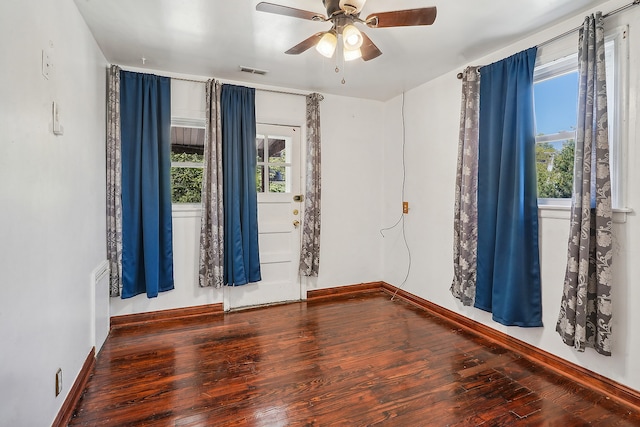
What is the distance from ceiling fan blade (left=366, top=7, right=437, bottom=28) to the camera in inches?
67.5

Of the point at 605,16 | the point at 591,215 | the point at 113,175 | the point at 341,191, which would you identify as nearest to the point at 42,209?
the point at 113,175

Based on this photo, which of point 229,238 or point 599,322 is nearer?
point 599,322

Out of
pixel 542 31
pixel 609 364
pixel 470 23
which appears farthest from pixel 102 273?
pixel 542 31

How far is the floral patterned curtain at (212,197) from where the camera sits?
321 centimetres

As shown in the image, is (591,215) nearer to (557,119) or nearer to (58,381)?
(557,119)

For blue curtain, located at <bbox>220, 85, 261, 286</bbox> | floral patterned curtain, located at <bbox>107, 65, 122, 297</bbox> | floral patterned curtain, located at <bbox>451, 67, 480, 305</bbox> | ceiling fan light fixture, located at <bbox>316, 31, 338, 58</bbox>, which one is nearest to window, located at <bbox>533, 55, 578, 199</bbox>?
floral patterned curtain, located at <bbox>451, 67, 480, 305</bbox>

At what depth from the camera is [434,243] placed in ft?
11.4

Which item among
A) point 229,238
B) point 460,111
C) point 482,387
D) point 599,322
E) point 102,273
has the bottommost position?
point 482,387

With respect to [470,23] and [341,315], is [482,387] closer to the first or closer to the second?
[341,315]

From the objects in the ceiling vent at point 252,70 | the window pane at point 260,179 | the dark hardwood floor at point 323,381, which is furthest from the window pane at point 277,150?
the dark hardwood floor at point 323,381

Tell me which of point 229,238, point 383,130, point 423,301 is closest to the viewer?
point 229,238

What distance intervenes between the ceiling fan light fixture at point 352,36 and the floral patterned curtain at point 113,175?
7.35 ft

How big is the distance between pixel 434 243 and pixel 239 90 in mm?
2713

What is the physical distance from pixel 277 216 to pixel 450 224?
1.93 meters
